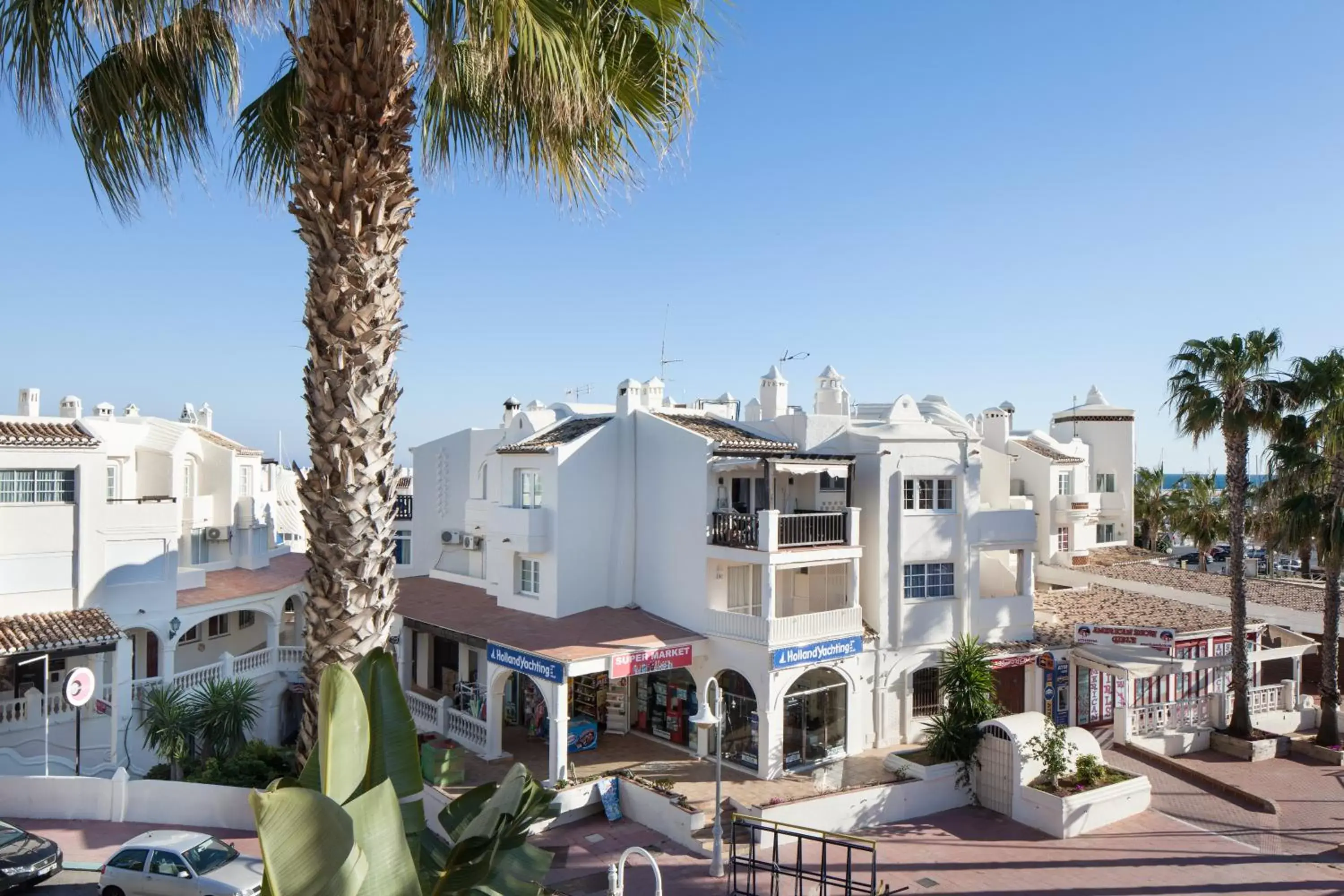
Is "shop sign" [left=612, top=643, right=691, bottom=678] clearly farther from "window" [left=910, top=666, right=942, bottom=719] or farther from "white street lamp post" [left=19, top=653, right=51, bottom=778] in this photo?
"white street lamp post" [left=19, top=653, right=51, bottom=778]

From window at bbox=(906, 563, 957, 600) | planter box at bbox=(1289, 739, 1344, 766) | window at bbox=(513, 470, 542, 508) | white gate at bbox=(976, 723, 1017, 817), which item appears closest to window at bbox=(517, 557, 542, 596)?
window at bbox=(513, 470, 542, 508)

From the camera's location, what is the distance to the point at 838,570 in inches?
1073

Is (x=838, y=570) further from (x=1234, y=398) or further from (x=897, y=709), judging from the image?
(x=1234, y=398)

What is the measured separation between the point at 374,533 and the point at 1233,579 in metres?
26.4

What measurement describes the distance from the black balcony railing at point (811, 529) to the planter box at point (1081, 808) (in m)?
7.87

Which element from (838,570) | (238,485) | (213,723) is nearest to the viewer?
(213,723)

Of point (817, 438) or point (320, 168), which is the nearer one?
point (320, 168)

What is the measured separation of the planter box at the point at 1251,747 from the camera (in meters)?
25.3

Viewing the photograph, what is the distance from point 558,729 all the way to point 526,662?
1.75m

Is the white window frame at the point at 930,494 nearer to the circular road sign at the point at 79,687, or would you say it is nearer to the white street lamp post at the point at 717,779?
the white street lamp post at the point at 717,779

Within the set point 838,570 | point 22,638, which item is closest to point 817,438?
point 838,570

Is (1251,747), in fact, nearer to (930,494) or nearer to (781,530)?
(930,494)

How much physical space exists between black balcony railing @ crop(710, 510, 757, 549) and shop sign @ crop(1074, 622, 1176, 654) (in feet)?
37.6

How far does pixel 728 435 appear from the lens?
2672 cm
